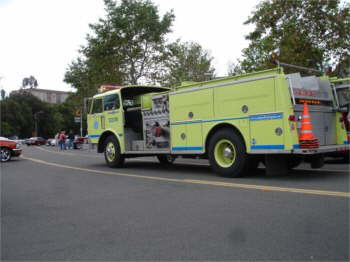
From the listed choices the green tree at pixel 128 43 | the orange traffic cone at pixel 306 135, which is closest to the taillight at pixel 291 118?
the orange traffic cone at pixel 306 135

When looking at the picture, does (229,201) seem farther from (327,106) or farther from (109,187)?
(327,106)

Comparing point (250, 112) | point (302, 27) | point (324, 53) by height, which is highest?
point (302, 27)

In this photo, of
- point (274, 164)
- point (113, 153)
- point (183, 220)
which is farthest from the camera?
point (113, 153)

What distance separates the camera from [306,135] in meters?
7.96

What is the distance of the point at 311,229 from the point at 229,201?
1.90m

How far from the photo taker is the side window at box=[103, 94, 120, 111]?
42.4 feet

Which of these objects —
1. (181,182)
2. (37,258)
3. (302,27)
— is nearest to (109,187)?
(181,182)

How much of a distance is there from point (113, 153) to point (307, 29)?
12160mm

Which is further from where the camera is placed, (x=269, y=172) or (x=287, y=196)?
(x=269, y=172)

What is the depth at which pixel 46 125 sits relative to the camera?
85.0 m

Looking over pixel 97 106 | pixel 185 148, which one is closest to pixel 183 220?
pixel 185 148

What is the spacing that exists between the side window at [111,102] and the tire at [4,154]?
22.9ft

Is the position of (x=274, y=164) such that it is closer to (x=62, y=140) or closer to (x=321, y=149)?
(x=321, y=149)

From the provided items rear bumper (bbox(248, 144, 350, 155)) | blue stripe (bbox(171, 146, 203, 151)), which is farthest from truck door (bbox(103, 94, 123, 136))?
rear bumper (bbox(248, 144, 350, 155))
